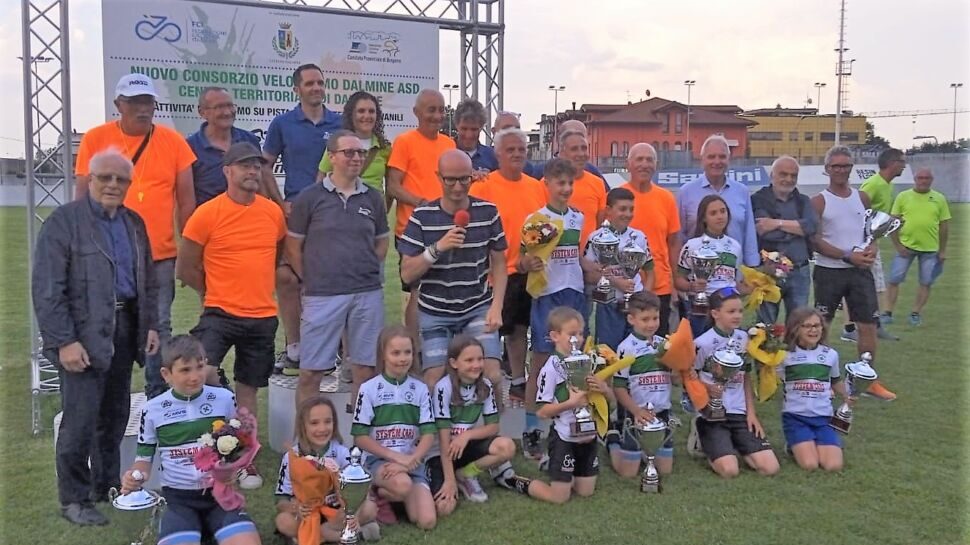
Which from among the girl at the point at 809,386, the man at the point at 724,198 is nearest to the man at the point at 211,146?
the man at the point at 724,198

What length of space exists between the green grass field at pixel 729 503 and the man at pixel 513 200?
1.08 meters

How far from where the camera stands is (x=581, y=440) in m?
4.69

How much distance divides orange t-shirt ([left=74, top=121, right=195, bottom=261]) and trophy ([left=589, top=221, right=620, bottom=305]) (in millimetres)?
2668

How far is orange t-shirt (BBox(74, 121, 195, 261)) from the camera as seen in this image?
190 inches

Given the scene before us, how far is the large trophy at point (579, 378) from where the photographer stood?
454 cm

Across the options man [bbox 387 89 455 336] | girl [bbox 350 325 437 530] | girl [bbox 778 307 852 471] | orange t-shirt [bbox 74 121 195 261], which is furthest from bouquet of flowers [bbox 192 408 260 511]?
girl [bbox 778 307 852 471]

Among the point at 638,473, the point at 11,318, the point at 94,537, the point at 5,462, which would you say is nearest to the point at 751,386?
the point at 638,473

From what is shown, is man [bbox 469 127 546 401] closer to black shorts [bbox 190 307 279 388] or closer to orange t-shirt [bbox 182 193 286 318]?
orange t-shirt [bbox 182 193 286 318]

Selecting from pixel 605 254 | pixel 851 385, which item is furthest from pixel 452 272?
pixel 851 385

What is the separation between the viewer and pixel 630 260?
545cm

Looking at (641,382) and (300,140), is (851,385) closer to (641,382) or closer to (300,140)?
(641,382)

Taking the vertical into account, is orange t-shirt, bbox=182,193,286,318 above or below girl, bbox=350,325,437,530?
above

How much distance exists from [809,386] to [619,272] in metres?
1.45

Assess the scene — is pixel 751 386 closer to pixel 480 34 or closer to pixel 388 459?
pixel 388 459
